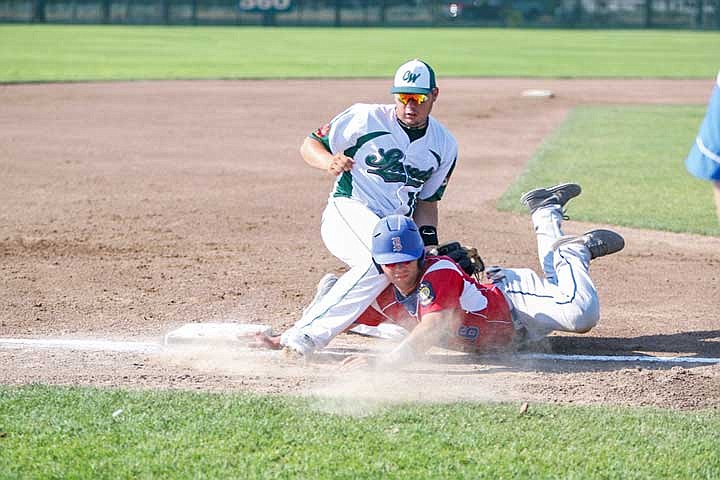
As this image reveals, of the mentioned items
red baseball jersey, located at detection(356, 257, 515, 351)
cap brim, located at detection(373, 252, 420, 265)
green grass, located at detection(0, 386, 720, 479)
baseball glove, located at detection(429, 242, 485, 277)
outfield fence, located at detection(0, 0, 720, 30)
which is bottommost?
green grass, located at detection(0, 386, 720, 479)

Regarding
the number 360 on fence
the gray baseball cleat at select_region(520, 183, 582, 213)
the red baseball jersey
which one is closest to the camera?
the red baseball jersey

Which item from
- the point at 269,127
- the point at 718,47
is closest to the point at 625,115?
the point at 269,127

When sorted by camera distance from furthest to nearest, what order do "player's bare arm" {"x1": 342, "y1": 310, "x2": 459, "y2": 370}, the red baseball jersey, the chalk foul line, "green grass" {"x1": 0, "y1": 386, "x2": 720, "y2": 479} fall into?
the chalk foul line < the red baseball jersey < "player's bare arm" {"x1": 342, "y1": 310, "x2": 459, "y2": 370} < "green grass" {"x1": 0, "y1": 386, "x2": 720, "y2": 479}

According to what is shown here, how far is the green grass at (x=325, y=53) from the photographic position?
25.8 meters

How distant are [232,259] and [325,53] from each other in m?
25.2

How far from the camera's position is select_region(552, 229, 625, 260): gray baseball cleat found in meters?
6.53

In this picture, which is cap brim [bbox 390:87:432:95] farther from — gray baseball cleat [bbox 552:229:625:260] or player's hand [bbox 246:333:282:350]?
player's hand [bbox 246:333:282:350]

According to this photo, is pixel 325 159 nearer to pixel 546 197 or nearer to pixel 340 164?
pixel 340 164

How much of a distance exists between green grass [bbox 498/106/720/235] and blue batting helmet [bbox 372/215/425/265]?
478cm

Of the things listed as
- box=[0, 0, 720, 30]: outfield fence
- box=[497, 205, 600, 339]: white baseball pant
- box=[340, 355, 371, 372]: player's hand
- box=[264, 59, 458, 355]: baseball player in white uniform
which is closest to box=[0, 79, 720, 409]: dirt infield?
box=[340, 355, 371, 372]: player's hand

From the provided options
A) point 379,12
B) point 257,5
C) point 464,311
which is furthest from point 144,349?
point 379,12

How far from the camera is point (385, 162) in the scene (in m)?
6.50

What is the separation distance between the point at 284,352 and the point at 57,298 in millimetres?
2064

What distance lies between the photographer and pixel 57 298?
7.07m
